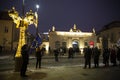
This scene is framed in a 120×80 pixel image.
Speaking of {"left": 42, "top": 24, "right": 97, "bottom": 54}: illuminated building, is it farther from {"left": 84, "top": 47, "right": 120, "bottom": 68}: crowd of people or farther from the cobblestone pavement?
the cobblestone pavement

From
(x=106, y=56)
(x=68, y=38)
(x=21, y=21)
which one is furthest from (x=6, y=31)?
(x=21, y=21)

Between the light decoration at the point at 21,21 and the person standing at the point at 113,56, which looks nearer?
the light decoration at the point at 21,21

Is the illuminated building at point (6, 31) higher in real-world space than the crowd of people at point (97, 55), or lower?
higher

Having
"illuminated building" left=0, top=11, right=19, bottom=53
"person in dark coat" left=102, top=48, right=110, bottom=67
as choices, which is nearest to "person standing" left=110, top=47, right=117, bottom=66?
"person in dark coat" left=102, top=48, right=110, bottom=67

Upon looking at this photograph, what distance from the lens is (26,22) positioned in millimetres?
15102

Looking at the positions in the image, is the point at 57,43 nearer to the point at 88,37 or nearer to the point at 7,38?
the point at 88,37

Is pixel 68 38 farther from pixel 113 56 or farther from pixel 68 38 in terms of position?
pixel 113 56

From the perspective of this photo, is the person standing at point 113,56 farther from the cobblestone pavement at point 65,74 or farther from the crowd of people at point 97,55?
the cobblestone pavement at point 65,74

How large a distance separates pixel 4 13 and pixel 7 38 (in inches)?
355

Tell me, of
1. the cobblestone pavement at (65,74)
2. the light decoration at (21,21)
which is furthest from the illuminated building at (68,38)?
the light decoration at (21,21)

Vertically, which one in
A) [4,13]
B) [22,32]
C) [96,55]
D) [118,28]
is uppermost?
[4,13]

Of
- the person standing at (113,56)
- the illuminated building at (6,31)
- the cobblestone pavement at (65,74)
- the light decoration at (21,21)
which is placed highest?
the illuminated building at (6,31)

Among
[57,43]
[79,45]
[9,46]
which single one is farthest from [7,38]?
[79,45]

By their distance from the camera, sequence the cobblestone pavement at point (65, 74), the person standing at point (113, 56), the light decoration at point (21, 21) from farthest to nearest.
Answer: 1. the person standing at point (113, 56)
2. the light decoration at point (21, 21)
3. the cobblestone pavement at point (65, 74)
